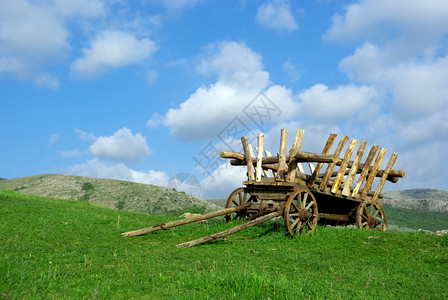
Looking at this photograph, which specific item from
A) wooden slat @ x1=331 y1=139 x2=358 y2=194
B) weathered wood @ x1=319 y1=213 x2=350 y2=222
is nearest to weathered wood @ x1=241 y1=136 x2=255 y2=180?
wooden slat @ x1=331 y1=139 x2=358 y2=194

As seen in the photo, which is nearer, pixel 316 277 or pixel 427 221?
pixel 316 277

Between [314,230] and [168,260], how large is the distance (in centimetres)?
592

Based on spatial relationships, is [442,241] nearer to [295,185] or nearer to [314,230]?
[314,230]

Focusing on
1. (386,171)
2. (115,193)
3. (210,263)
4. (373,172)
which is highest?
(386,171)

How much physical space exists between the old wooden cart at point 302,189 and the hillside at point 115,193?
19.0 m

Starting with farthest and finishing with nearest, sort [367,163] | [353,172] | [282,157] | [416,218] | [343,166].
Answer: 1. [416,218]
2. [367,163]
3. [353,172]
4. [343,166]
5. [282,157]

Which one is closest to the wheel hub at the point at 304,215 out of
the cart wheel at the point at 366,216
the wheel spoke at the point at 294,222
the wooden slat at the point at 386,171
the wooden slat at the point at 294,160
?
the wheel spoke at the point at 294,222

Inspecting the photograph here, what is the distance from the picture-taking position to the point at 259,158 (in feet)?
44.8

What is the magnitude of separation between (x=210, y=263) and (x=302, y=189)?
5337mm

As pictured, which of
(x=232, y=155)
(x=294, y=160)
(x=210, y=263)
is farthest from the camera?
(x=232, y=155)

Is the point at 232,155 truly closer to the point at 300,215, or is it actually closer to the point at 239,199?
the point at 239,199

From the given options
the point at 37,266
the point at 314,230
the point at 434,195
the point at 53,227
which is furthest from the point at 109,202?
the point at 434,195

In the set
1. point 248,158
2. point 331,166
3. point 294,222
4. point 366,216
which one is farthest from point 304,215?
point 366,216

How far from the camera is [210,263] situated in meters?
8.23
